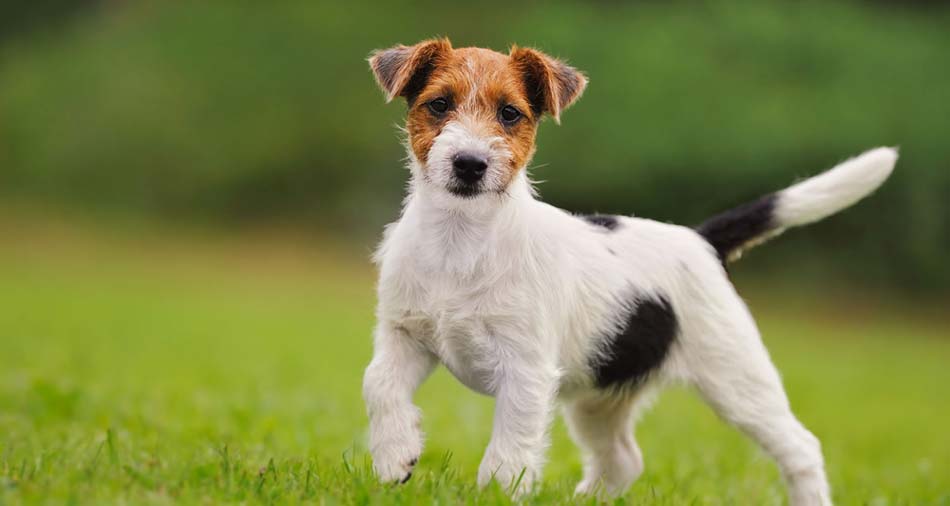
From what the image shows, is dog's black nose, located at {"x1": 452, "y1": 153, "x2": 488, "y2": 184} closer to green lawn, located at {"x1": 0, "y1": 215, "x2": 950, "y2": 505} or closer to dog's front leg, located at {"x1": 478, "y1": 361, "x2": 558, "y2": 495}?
dog's front leg, located at {"x1": 478, "y1": 361, "x2": 558, "y2": 495}

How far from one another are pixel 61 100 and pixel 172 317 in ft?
46.5

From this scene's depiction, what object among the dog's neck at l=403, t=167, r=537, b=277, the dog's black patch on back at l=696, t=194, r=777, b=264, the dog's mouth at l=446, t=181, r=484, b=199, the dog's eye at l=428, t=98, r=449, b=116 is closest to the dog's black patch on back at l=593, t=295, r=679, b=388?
the dog's black patch on back at l=696, t=194, r=777, b=264

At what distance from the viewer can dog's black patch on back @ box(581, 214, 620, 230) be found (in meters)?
6.06

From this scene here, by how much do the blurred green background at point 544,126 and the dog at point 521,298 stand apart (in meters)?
17.4

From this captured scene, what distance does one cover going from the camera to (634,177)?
81.7 ft

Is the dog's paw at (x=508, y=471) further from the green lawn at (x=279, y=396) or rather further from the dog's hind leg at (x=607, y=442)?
the dog's hind leg at (x=607, y=442)

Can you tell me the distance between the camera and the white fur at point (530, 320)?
16.7 ft

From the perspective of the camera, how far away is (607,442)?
21.6 ft

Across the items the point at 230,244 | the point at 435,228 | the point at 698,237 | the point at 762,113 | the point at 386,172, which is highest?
the point at 435,228

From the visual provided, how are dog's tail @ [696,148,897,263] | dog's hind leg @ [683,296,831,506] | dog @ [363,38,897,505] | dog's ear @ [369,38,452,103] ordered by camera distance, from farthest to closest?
dog's tail @ [696,148,897,263]
dog's hind leg @ [683,296,831,506]
dog's ear @ [369,38,452,103]
dog @ [363,38,897,505]

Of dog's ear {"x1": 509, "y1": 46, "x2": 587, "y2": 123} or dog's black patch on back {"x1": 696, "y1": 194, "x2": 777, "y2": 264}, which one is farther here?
dog's black patch on back {"x1": 696, "y1": 194, "x2": 777, "y2": 264}

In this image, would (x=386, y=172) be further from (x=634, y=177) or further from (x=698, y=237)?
(x=698, y=237)

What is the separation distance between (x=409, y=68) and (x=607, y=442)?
2.63m

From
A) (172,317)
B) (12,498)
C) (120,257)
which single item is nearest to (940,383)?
(172,317)
